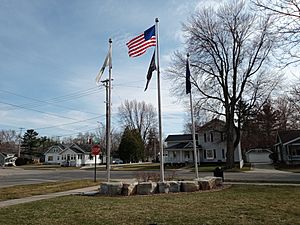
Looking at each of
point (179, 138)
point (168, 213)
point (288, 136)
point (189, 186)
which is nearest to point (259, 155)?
point (288, 136)

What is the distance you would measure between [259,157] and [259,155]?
0.41 meters

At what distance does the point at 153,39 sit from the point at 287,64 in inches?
247

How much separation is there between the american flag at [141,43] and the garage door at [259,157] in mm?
49864

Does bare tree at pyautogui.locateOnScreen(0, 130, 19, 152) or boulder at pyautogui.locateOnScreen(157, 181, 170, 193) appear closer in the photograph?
boulder at pyautogui.locateOnScreen(157, 181, 170, 193)

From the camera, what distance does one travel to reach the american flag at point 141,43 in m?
14.2

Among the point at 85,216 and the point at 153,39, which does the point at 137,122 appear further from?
the point at 85,216

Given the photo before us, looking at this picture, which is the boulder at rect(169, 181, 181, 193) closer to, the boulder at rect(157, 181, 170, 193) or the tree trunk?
the boulder at rect(157, 181, 170, 193)

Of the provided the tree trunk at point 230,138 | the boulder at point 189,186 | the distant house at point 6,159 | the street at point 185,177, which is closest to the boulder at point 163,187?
the boulder at point 189,186

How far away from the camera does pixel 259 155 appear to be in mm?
58062

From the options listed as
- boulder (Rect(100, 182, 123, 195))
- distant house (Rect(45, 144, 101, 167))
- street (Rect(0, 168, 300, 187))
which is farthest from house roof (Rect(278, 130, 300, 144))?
distant house (Rect(45, 144, 101, 167))

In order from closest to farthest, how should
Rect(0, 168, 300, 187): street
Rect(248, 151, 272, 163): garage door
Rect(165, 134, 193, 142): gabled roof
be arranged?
Rect(0, 168, 300, 187): street, Rect(165, 134, 193, 142): gabled roof, Rect(248, 151, 272, 163): garage door

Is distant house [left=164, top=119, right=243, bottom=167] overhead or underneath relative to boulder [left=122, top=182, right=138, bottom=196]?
overhead

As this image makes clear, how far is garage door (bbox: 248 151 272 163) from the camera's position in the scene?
57362 millimetres

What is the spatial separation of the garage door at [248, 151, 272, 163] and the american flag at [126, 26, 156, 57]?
164 feet
